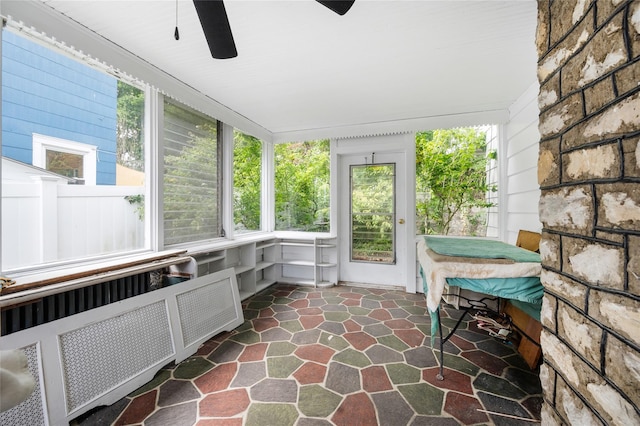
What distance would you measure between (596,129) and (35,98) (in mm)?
3249

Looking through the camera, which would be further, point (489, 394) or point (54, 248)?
point (54, 248)

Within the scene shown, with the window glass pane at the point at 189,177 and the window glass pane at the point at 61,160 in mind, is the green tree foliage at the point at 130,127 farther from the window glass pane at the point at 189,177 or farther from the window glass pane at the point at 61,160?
the window glass pane at the point at 189,177

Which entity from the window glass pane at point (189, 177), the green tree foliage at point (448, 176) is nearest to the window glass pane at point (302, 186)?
the window glass pane at point (189, 177)

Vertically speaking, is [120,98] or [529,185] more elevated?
[120,98]

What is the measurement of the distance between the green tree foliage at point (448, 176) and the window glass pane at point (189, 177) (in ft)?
9.97

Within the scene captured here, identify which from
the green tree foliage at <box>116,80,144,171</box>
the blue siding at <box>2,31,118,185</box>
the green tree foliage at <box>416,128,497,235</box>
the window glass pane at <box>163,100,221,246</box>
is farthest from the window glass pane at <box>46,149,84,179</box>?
the green tree foliage at <box>416,128,497,235</box>

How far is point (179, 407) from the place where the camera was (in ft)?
5.49

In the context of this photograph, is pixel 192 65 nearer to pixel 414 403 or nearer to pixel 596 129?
pixel 596 129

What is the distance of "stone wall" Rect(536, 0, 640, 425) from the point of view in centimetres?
72

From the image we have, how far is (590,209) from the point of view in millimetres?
867

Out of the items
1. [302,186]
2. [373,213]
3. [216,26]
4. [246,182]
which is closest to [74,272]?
[216,26]

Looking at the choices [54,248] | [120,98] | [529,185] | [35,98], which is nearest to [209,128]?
[120,98]

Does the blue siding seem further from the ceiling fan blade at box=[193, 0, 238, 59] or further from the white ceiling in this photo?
the ceiling fan blade at box=[193, 0, 238, 59]

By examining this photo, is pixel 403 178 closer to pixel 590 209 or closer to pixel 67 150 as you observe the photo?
pixel 590 209
